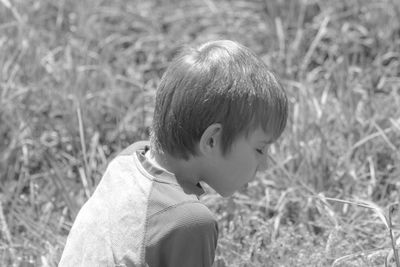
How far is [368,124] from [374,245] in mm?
719

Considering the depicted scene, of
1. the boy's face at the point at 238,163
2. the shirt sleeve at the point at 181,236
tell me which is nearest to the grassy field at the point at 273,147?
the boy's face at the point at 238,163

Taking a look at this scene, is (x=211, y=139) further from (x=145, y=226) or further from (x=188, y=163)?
(x=145, y=226)

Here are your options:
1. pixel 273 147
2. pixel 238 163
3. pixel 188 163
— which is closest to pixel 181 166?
pixel 188 163

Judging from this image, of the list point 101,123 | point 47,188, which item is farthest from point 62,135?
point 47,188

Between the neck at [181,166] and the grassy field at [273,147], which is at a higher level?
the neck at [181,166]

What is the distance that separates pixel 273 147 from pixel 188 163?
1138 mm

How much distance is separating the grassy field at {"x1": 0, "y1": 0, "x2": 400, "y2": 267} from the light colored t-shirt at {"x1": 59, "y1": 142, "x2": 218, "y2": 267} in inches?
20.3

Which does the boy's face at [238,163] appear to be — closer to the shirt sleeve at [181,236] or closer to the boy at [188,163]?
the boy at [188,163]

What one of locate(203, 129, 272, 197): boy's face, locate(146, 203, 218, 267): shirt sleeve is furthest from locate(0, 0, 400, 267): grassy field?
locate(146, 203, 218, 267): shirt sleeve

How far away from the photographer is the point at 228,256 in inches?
108

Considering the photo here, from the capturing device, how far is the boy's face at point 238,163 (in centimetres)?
220

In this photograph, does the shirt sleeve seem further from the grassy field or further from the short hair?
the grassy field

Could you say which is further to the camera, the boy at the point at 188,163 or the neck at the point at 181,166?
the neck at the point at 181,166

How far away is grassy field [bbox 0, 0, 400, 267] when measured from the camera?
9.34ft
